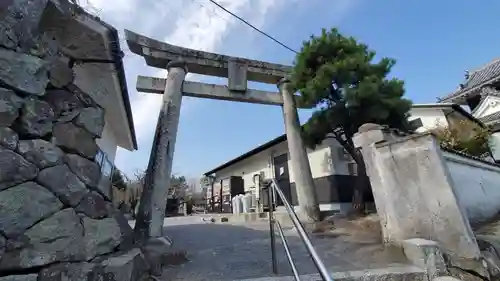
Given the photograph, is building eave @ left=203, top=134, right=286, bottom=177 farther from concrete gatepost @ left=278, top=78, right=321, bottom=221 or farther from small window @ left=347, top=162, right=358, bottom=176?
concrete gatepost @ left=278, top=78, right=321, bottom=221

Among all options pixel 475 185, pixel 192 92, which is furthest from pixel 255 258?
pixel 475 185

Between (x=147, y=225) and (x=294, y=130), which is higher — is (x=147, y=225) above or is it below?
below

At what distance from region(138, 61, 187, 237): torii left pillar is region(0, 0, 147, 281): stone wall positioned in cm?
187

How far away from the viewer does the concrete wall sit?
527 centimetres

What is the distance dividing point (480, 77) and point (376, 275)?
21.4 metres

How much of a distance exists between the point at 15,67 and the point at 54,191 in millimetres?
1203

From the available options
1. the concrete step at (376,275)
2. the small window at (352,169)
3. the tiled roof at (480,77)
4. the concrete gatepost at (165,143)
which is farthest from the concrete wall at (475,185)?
the tiled roof at (480,77)

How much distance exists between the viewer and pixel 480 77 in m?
17.8

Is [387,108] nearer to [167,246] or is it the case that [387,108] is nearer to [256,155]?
[167,246]

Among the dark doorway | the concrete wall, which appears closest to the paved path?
the concrete wall

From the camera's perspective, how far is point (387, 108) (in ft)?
20.9

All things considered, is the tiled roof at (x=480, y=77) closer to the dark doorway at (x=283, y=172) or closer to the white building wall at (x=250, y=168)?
the dark doorway at (x=283, y=172)

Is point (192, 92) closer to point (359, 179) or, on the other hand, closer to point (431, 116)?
point (359, 179)

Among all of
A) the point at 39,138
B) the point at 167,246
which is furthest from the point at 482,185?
the point at 39,138
